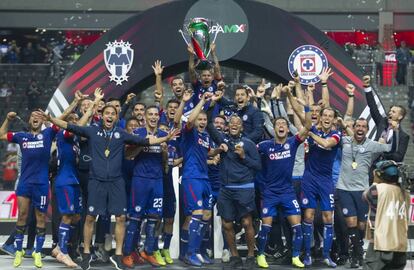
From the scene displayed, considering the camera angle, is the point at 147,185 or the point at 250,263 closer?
the point at 250,263

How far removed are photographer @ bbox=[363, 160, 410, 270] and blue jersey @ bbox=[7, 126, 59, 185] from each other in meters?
5.27

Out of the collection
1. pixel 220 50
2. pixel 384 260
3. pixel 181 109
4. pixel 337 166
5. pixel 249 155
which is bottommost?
pixel 384 260

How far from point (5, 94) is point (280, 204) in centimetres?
889

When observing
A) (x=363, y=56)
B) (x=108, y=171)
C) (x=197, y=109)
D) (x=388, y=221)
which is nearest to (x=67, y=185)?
(x=108, y=171)

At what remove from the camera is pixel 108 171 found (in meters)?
15.0

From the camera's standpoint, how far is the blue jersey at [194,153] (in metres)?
15.7

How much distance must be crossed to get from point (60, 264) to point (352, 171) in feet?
14.0

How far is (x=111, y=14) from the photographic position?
36906mm

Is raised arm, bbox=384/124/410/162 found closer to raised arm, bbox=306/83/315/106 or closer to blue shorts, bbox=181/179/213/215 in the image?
raised arm, bbox=306/83/315/106

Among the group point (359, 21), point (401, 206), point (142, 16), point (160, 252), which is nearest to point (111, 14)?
point (359, 21)

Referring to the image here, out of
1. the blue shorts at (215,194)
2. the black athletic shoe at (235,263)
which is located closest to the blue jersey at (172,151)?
the blue shorts at (215,194)

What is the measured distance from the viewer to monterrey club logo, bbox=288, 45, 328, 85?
17.7 m

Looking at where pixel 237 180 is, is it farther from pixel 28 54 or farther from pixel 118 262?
pixel 28 54

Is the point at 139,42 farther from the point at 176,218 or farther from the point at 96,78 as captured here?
the point at 176,218
